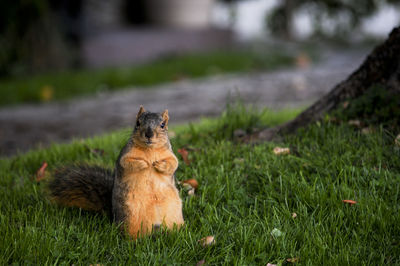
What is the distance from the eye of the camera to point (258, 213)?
259 centimetres

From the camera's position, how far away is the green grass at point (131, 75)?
768cm

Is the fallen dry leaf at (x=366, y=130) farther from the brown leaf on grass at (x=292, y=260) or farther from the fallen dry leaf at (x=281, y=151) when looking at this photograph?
the brown leaf on grass at (x=292, y=260)

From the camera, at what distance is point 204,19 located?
14.5 meters

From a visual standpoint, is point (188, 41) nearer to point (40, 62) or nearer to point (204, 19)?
point (204, 19)

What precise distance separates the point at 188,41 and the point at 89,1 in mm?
3100

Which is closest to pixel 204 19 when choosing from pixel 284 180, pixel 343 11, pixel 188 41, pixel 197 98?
pixel 188 41

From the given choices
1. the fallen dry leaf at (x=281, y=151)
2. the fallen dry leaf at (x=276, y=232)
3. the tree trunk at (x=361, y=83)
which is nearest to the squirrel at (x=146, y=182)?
the fallen dry leaf at (x=276, y=232)

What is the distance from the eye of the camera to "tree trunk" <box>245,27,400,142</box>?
3328 millimetres

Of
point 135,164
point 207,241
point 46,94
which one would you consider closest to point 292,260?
point 207,241

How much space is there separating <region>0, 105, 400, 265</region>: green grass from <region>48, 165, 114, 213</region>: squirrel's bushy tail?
7cm

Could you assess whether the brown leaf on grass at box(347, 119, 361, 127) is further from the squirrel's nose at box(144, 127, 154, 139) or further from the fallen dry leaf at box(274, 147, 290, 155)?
the squirrel's nose at box(144, 127, 154, 139)

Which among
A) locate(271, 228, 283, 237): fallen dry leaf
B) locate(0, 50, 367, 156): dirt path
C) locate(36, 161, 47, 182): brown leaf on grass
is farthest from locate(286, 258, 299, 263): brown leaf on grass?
locate(0, 50, 367, 156): dirt path

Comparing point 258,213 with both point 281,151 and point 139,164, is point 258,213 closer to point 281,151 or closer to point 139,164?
point 281,151

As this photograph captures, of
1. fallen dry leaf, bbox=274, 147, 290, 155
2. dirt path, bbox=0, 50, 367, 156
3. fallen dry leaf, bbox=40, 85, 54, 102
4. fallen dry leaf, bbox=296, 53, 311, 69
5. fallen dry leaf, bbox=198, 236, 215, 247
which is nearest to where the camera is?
fallen dry leaf, bbox=198, 236, 215, 247
